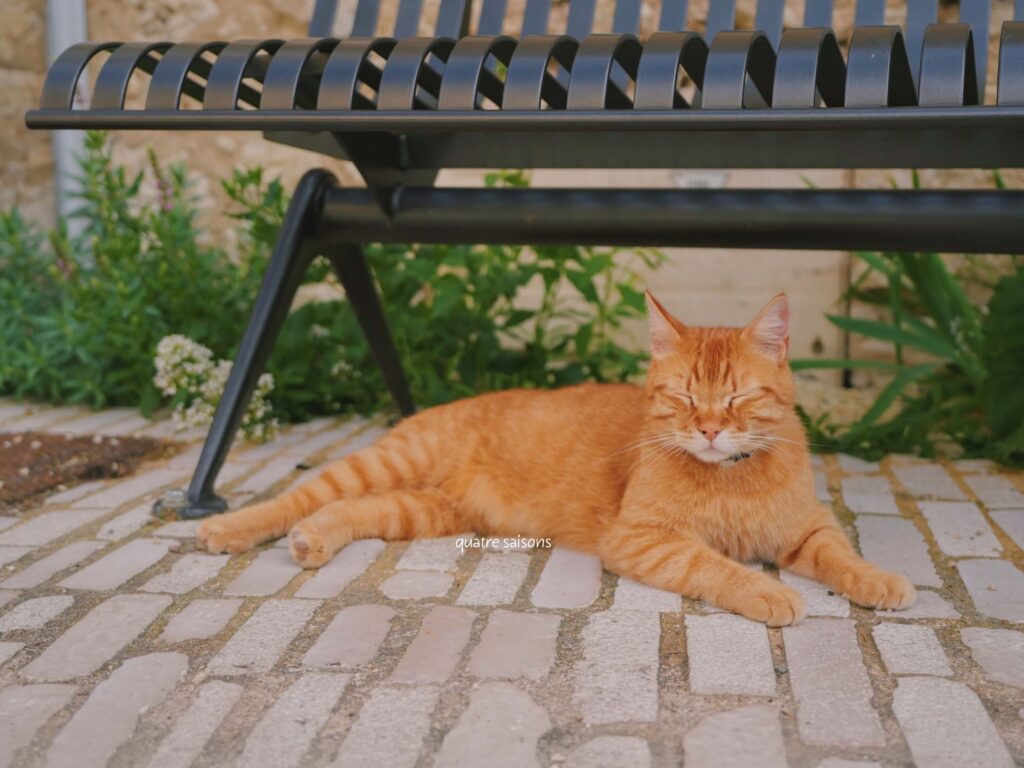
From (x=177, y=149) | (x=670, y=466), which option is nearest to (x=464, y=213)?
(x=670, y=466)

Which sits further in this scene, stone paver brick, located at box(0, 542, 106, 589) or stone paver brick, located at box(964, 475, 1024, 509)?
stone paver brick, located at box(964, 475, 1024, 509)

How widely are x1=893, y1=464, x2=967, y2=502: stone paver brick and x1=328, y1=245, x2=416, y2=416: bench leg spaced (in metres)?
1.67

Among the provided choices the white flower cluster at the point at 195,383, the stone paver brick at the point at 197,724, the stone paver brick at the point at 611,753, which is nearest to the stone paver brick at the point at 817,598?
the stone paver brick at the point at 611,753

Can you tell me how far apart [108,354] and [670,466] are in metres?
2.79

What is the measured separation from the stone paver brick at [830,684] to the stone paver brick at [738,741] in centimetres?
6

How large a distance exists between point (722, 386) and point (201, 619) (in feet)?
4.15

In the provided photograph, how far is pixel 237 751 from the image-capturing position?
158 cm

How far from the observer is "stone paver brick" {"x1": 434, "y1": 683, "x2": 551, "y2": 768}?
154 centimetres

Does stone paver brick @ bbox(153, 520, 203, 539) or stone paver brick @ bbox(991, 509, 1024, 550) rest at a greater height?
stone paver brick @ bbox(153, 520, 203, 539)

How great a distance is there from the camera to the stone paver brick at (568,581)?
7.27ft

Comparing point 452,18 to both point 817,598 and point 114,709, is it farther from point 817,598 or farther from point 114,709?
point 114,709

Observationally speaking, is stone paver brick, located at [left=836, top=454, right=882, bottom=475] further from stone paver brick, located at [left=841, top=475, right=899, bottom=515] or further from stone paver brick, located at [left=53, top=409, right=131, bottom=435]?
stone paver brick, located at [left=53, top=409, right=131, bottom=435]

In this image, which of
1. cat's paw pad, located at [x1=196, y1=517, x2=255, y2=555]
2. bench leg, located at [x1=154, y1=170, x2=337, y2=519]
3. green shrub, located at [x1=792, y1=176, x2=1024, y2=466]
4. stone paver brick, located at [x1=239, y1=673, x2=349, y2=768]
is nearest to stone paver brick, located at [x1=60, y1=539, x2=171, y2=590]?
cat's paw pad, located at [x1=196, y1=517, x2=255, y2=555]

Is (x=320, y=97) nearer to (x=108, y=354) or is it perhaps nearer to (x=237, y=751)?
(x=237, y=751)
